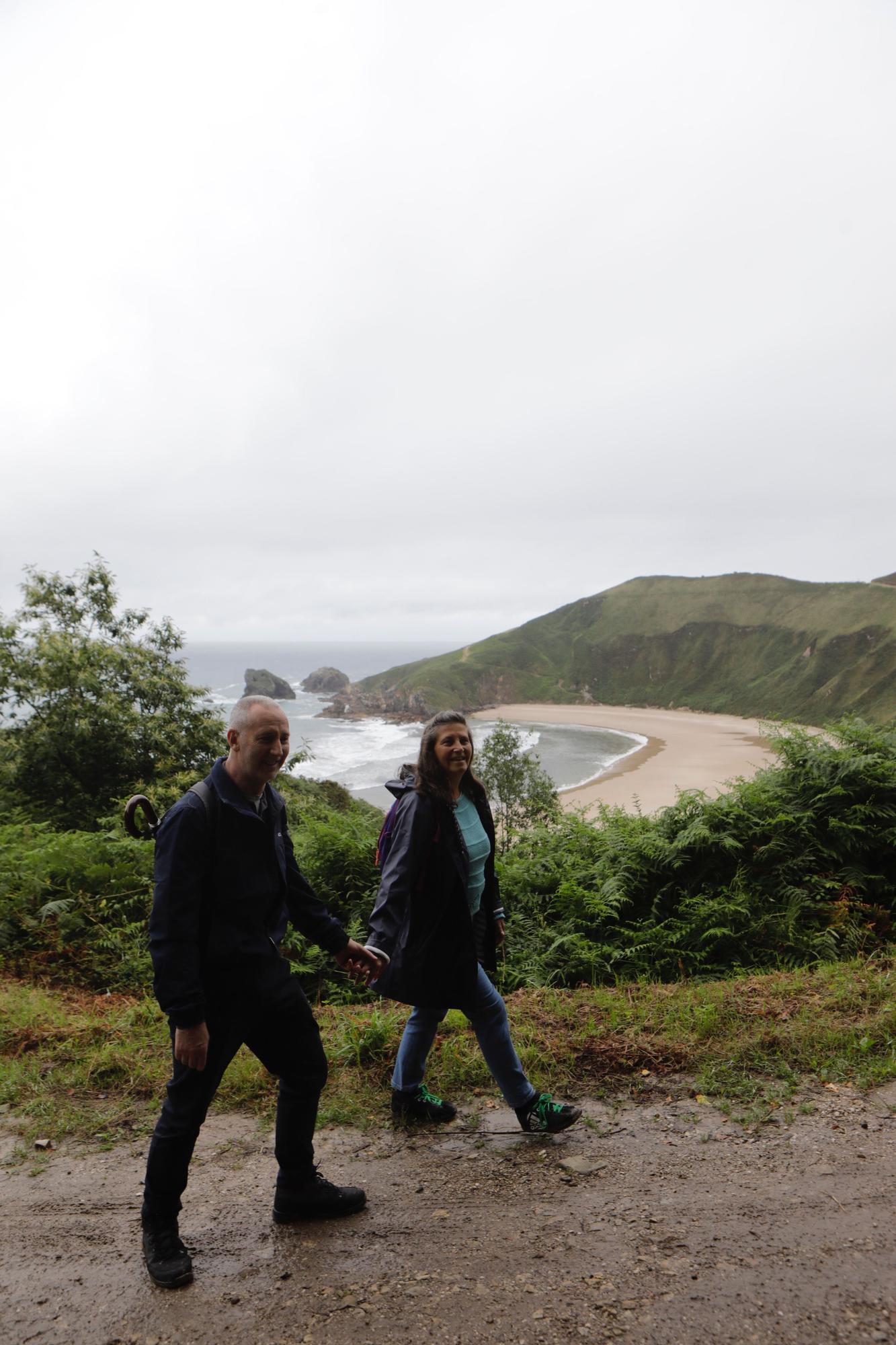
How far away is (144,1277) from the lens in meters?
2.64

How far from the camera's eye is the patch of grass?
3.80 metres

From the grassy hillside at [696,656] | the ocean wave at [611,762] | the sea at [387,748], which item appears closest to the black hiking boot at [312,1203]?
the sea at [387,748]

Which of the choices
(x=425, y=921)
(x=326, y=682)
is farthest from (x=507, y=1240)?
(x=326, y=682)

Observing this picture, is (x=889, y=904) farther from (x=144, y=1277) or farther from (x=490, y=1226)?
(x=144, y=1277)

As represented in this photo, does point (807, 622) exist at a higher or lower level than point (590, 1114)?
higher

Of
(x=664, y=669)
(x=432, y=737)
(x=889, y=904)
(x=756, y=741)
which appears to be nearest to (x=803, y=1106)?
(x=432, y=737)

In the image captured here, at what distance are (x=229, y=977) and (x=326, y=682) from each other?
143 metres

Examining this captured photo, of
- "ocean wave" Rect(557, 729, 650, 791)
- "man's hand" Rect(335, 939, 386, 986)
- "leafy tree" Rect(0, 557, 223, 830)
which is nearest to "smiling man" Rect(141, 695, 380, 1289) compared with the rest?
"man's hand" Rect(335, 939, 386, 986)

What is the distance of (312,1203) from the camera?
2.94m

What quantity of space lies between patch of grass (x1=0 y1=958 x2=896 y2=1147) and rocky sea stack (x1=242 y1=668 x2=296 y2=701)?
98.4 metres

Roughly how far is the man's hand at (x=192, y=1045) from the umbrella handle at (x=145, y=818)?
78cm

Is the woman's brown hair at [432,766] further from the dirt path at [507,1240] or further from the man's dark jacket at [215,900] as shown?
the dirt path at [507,1240]

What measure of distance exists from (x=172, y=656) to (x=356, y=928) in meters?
11.8

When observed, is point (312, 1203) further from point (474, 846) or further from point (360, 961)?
point (474, 846)
